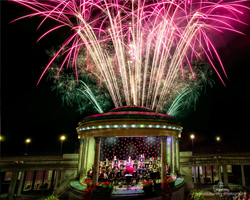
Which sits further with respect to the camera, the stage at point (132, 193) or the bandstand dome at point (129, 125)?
the bandstand dome at point (129, 125)

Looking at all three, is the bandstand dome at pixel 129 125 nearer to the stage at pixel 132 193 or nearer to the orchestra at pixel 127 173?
the orchestra at pixel 127 173

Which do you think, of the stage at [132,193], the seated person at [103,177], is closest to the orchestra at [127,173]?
the seated person at [103,177]

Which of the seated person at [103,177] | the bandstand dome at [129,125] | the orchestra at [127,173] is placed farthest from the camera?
the seated person at [103,177]

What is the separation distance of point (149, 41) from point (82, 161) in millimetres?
19121

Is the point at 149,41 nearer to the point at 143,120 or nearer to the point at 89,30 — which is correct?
the point at 89,30

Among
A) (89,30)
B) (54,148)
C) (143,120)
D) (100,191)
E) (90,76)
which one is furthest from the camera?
(54,148)

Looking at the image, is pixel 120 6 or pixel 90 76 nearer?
pixel 120 6

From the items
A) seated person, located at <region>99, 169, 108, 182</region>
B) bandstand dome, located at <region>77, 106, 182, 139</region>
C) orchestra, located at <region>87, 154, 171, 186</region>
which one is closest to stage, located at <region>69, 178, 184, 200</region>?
orchestra, located at <region>87, 154, 171, 186</region>

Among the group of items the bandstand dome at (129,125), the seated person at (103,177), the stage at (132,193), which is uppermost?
the bandstand dome at (129,125)

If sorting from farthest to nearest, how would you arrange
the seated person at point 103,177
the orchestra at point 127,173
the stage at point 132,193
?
the seated person at point 103,177
the orchestra at point 127,173
the stage at point 132,193

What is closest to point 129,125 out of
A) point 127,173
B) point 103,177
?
point 127,173

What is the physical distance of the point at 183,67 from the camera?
29172 mm

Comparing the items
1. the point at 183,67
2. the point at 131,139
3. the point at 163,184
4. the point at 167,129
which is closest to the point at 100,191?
the point at 163,184

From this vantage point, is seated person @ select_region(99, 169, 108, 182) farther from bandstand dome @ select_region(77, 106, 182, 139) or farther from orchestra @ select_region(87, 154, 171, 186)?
bandstand dome @ select_region(77, 106, 182, 139)
